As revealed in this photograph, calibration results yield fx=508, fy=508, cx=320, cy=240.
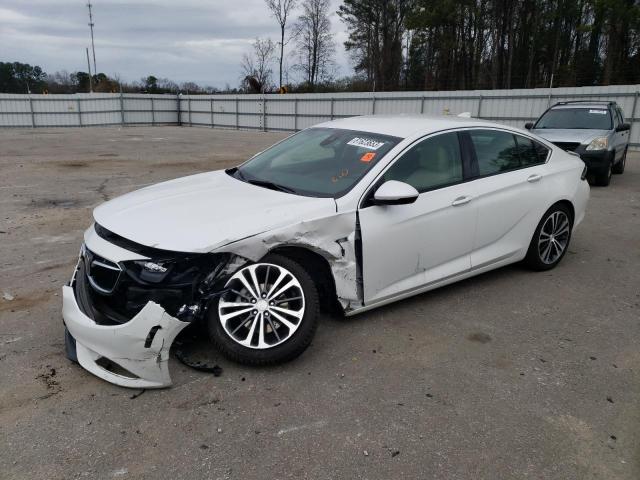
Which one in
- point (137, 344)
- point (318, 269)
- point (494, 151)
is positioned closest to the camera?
point (137, 344)

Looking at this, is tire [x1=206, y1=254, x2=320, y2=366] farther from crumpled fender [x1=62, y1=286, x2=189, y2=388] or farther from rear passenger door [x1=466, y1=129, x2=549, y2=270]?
rear passenger door [x1=466, y1=129, x2=549, y2=270]

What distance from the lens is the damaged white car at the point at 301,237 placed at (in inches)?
117

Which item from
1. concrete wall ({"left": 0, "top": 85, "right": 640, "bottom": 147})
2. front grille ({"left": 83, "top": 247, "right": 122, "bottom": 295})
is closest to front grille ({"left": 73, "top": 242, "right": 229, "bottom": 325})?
front grille ({"left": 83, "top": 247, "right": 122, "bottom": 295})

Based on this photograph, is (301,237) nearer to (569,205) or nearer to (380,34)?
(569,205)

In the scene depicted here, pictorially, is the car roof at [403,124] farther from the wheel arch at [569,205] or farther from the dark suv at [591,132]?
the dark suv at [591,132]

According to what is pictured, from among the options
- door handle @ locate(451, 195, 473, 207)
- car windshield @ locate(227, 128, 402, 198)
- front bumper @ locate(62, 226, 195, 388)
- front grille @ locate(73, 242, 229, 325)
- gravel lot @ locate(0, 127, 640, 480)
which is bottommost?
gravel lot @ locate(0, 127, 640, 480)

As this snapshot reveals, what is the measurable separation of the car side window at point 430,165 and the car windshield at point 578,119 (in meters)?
7.95

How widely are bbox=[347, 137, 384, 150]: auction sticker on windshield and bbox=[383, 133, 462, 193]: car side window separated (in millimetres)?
243

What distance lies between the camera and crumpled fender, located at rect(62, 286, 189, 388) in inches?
112

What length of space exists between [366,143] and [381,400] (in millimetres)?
2066

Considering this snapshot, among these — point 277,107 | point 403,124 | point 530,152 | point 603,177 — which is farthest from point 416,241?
point 277,107

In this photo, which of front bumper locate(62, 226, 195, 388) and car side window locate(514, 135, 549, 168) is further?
car side window locate(514, 135, 549, 168)

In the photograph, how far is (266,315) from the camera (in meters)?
3.20

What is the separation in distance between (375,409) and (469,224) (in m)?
1.98
